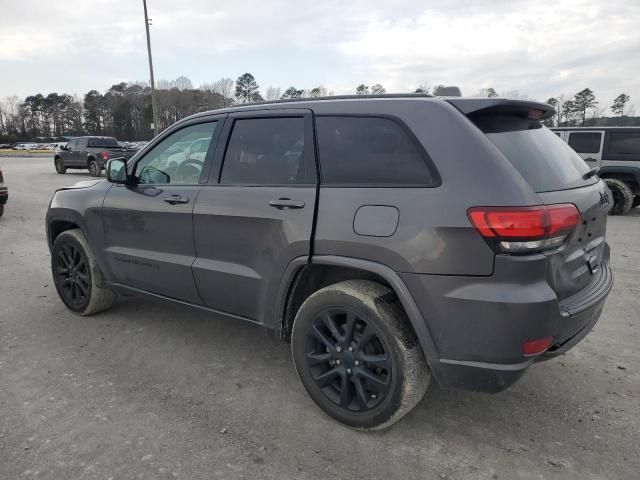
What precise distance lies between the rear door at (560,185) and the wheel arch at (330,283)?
2.16 ft

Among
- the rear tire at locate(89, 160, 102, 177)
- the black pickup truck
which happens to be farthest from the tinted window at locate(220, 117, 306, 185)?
the rear tire at locate(89, 160, 102, 177)

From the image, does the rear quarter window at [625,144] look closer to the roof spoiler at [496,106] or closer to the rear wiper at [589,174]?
the rear wiper at [589,174]

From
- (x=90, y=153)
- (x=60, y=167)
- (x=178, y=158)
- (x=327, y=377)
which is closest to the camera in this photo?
(x=327, y=377)

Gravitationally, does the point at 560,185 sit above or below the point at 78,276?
above

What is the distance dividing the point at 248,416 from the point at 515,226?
6.08 ft

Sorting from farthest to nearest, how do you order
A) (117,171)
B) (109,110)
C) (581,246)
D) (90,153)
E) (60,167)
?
(109,110)
(60,167)
(90,153)
(117,171)
(581,246)

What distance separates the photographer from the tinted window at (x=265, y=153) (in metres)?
3.04

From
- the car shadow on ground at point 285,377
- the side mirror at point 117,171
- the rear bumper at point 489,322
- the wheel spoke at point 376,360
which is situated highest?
the side mirror at point 117,171

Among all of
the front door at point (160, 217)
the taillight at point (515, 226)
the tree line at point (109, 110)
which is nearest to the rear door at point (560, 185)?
the taillight at point (515, 226)

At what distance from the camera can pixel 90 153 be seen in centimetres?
2094

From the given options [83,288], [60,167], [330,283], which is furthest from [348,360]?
[60,167]

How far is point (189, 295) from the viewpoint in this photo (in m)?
3.60

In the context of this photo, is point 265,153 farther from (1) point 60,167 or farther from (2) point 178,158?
(1) point 60,167

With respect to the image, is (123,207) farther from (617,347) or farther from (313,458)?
(617,347)
